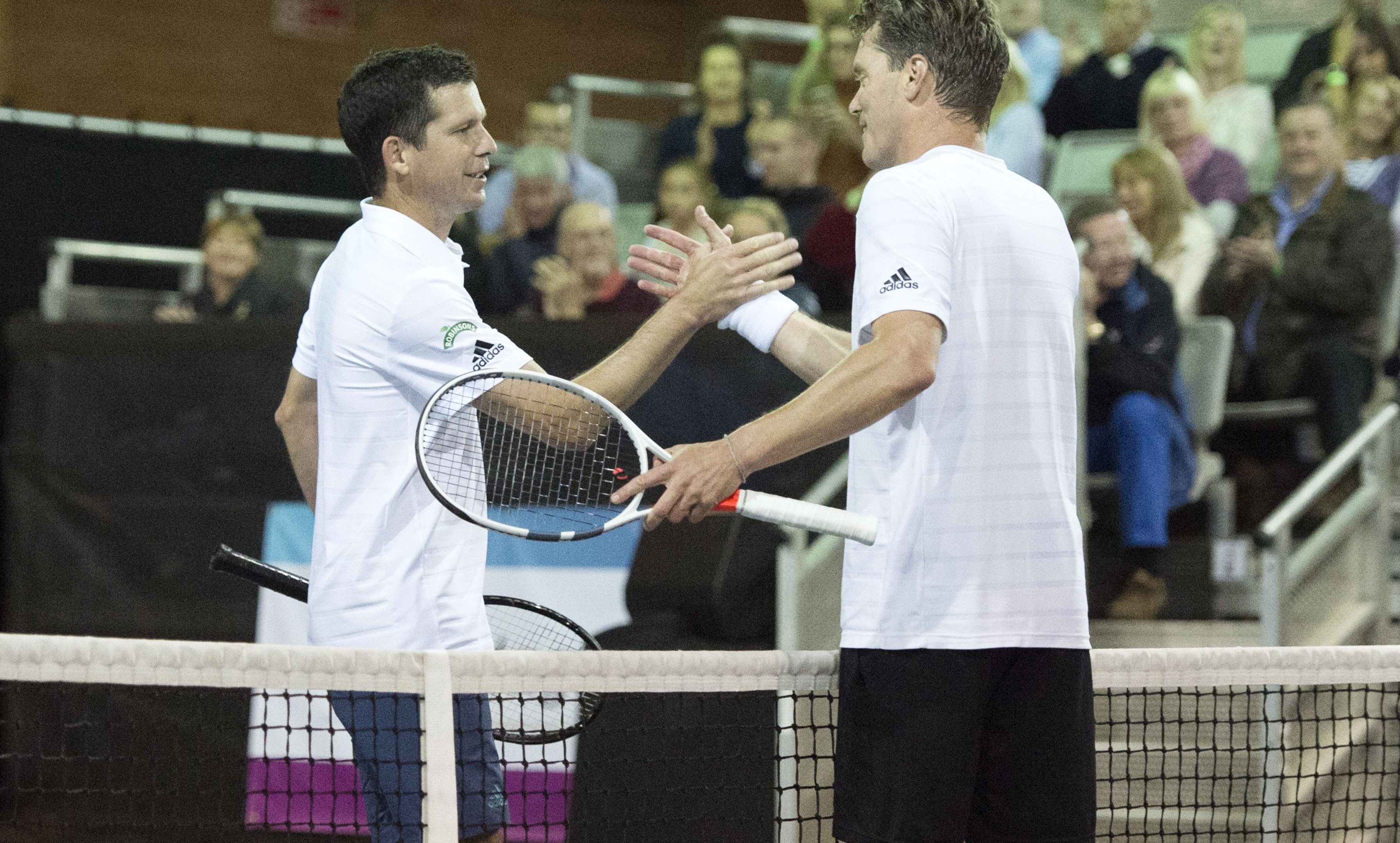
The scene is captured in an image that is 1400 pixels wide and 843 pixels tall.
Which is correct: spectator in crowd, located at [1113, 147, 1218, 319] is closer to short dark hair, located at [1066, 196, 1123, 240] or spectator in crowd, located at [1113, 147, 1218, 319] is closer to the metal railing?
short dark hair, located at [1066, 196, 1123, 240]

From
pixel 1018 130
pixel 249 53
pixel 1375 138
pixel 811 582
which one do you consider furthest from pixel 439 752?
pixel 249 53

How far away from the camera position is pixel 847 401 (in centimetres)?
218

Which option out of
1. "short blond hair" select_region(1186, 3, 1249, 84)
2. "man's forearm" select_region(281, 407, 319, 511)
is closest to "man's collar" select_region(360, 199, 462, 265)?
"man's forearm" select_region(281, 407, 319, 511)

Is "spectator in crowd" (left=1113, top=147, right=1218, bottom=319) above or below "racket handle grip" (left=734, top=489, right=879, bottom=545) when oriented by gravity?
above

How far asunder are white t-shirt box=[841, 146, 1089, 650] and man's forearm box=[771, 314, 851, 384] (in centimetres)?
44

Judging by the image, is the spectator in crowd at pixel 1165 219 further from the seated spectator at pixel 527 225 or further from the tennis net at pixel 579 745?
the seated spectator at pixel 527 225

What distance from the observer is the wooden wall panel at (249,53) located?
10867 millimetres

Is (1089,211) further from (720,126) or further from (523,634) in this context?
(523,634)

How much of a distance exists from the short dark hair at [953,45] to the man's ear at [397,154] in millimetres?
824

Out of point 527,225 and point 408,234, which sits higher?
point 527,225

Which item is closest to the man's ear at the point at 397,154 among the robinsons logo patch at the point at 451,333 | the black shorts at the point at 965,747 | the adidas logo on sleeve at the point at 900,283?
the robinsons logo patch at the point at 451,333

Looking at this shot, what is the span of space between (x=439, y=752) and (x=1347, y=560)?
4.64 metres

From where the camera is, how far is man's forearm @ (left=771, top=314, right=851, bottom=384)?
2.77 m

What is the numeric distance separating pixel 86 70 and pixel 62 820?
6.70 m
